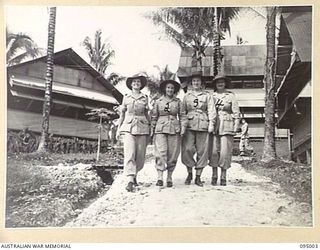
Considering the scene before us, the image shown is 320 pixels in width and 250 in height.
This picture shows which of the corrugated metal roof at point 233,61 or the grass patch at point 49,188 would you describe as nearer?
the grass patch at point 49,188

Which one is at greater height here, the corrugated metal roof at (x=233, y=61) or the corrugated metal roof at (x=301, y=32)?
the corrugated metal roof at (x=301, y=32)

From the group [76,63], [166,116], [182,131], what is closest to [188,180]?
[182,131]

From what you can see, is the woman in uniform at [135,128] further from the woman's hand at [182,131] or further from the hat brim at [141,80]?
the woman's hand at [182,131]

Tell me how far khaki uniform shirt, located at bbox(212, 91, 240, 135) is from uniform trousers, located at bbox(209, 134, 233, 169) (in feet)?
0.11

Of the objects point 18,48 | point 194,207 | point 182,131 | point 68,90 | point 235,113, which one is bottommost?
point 194,207

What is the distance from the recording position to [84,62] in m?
2.81

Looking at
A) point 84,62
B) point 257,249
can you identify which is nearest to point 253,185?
point 257,249

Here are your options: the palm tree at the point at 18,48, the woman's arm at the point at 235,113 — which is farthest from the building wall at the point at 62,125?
the woman's arm at the point at 235,113

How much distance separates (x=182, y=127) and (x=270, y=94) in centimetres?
53

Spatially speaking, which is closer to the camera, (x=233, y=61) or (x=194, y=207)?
(x=194, y=207)

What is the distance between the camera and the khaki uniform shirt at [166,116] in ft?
9.09

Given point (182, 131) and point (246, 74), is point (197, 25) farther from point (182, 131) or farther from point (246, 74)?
point (182, 131)

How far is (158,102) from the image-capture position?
2.80 metres

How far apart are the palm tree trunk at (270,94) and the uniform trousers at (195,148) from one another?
0.33 m
